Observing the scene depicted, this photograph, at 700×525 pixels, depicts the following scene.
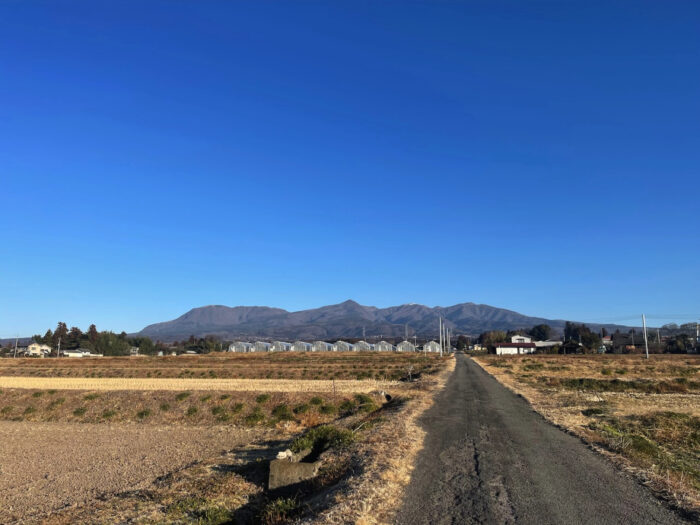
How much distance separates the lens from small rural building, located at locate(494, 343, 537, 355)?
16075 centimetres

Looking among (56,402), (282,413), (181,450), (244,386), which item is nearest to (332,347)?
(244,386)

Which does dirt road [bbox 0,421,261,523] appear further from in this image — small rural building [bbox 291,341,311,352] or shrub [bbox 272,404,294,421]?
small rural building [bbox 291,341,311,352]

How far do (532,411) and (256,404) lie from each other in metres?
21.1

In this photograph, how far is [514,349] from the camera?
162750mm

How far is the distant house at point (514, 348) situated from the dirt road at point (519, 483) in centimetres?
15050

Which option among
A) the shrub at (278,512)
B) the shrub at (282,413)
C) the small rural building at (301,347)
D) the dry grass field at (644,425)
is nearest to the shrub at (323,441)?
the shrub at (278,512)

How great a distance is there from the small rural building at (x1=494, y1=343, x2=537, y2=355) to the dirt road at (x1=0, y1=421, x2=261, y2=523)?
14486 cm

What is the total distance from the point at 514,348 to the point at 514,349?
1.18ft

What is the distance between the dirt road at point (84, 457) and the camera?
1665 cm

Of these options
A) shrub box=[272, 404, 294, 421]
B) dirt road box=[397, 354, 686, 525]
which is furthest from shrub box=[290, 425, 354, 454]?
shrub box=[272, 404, 294, 421]

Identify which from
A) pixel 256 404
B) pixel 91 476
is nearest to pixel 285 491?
pixel 91 476

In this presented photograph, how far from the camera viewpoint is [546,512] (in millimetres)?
9078

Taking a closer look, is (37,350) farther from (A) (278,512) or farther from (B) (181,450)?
(A) (278,512)

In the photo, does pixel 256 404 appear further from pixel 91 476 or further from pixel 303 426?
pixel 91 476
